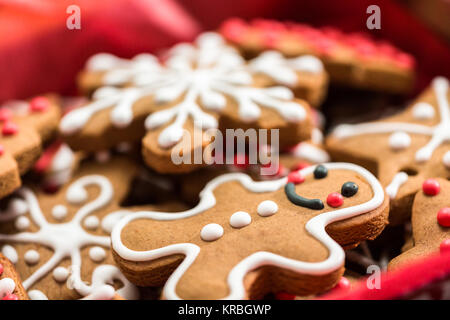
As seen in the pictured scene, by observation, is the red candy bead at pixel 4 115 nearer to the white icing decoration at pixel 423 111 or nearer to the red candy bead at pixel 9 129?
the red candy bead at pixel 9 129

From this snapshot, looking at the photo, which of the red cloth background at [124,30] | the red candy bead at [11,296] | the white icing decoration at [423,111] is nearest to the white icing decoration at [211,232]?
the red candy bead at [11,296]

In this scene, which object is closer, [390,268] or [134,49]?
[390,268]

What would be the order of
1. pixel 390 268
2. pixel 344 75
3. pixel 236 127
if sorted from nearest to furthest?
pixel 390 268
pixel 236 127
pixel 344 75

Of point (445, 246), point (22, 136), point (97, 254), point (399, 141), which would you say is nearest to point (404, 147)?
point (399, 141)

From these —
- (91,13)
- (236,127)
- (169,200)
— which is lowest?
(169,200)

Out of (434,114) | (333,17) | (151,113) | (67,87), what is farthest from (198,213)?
(333,17)

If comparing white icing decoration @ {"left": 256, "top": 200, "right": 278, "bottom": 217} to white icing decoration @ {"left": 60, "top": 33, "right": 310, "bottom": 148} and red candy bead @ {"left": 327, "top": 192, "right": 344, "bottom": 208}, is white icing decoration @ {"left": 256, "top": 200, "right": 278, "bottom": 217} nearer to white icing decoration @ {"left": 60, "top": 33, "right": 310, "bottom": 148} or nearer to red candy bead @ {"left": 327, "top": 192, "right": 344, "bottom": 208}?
red candy bead @ {"left": 327, "top": 192, "right": 344, "bottom": 208}

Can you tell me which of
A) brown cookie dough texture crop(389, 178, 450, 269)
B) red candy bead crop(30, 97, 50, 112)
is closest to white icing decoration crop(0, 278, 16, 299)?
red candy bead crop(30, 97, 50, 112)
